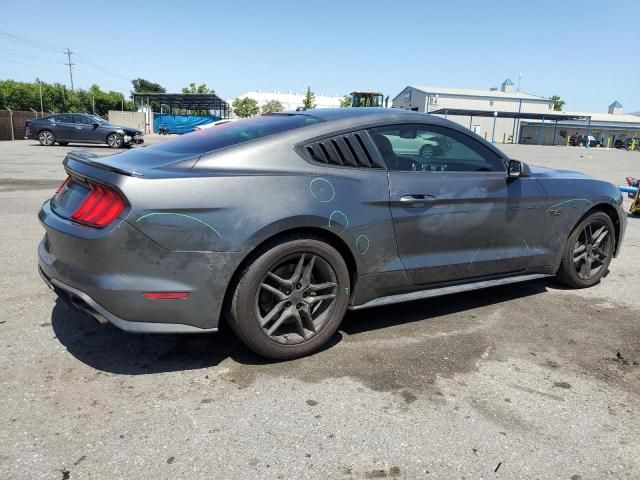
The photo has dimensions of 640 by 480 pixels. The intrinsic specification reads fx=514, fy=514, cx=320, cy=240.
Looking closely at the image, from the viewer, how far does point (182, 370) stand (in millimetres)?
3039

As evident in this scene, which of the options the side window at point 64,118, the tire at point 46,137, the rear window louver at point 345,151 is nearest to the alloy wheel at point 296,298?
the rear window louver at point 345,151

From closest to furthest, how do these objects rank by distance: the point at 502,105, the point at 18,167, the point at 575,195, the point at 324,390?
1. the point at 324,390
2. the point at 575,195
3. the point at 18,167
4. the point at 502,105

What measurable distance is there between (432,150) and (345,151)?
31.1 inches

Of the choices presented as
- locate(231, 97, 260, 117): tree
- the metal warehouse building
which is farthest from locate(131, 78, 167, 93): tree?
the metal warehouse building

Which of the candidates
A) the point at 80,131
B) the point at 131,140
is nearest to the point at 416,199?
the point at 131,140

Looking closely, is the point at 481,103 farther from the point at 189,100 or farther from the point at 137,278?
the point at 137,278

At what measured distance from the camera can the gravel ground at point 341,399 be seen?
88.6 inches

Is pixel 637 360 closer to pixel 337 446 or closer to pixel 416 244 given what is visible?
pixel 416 244

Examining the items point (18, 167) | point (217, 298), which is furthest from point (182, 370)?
point (18, 167)

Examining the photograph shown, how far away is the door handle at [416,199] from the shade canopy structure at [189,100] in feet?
153

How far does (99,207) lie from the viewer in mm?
2783

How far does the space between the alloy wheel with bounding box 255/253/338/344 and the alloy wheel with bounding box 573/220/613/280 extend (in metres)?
2.64

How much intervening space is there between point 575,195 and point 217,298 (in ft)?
10.7

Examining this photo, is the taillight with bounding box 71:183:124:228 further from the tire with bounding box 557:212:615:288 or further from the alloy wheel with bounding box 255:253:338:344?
the tire with bounding box 557:212:615:288
